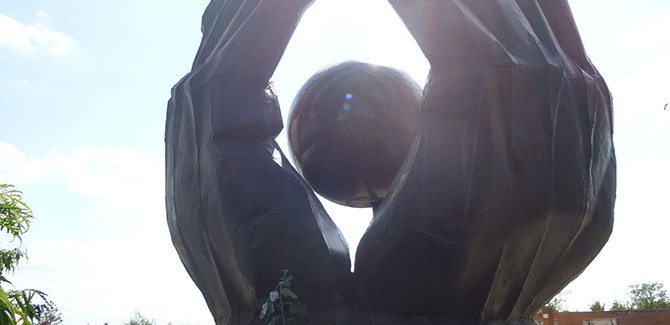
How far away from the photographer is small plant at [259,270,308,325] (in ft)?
9.87

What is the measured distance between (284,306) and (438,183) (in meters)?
0.99

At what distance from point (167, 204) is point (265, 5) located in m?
1.46

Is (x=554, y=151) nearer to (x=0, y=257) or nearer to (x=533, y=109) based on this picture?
(x=533, y=109)

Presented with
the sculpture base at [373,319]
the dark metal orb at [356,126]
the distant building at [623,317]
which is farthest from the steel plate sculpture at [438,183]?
the distant building at [623,317]

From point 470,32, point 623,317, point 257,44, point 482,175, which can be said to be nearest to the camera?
point 482,175

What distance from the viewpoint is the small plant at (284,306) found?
301cm

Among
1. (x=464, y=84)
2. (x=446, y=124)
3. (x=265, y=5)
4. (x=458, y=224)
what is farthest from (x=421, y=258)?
(x=265, y=5)

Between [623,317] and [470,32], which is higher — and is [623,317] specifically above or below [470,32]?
below

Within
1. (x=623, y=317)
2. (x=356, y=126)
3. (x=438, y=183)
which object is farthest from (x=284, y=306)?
(x=623, y=317)

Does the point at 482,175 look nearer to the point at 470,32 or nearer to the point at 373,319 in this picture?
the point at 470,32

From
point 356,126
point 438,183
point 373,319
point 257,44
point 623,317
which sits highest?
point 257,44

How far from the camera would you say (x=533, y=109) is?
326cm

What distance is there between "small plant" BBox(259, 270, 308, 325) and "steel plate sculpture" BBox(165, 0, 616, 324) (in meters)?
0.15

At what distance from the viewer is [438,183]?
10.7 feet
